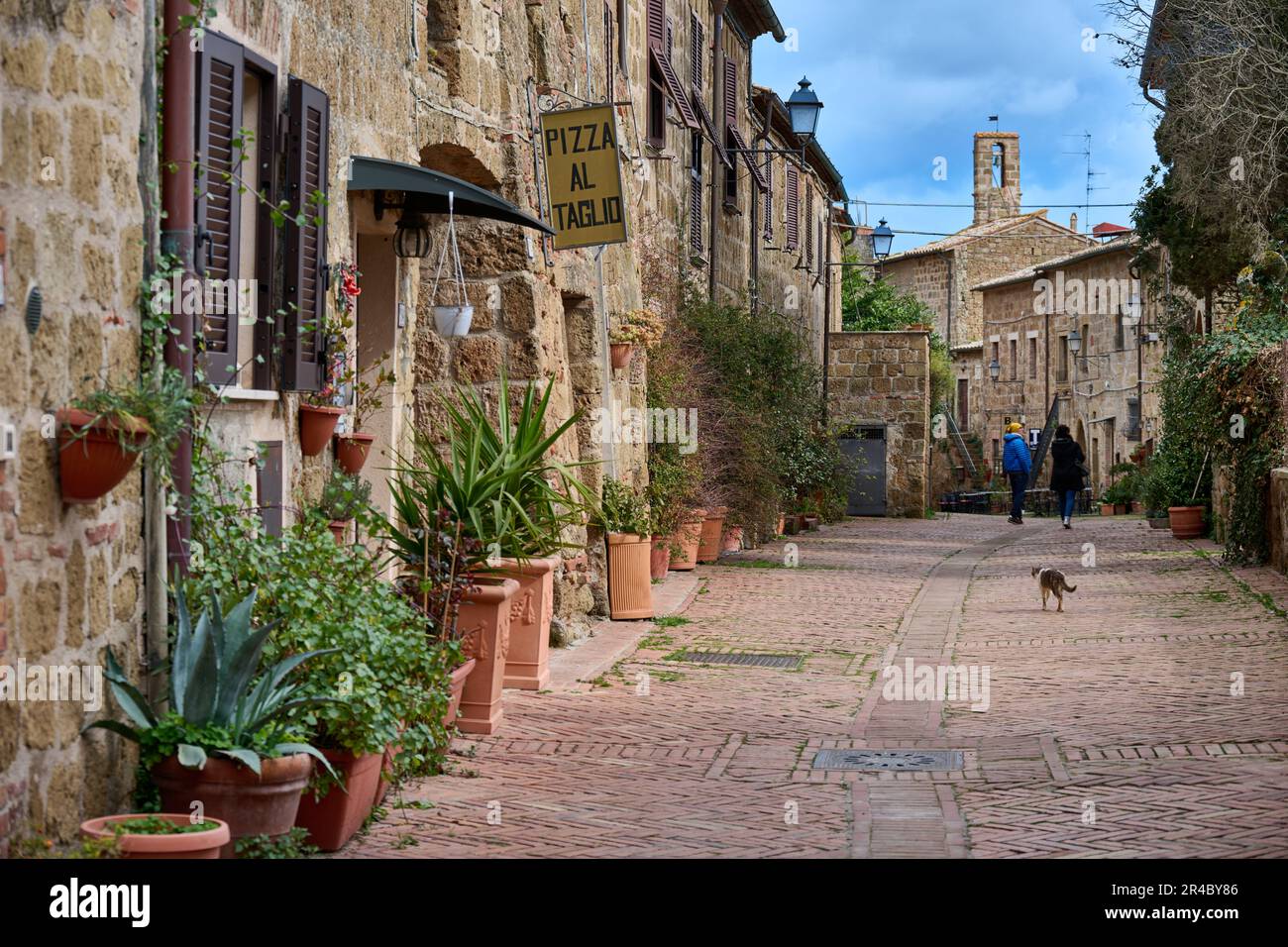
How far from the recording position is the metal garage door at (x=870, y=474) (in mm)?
31750

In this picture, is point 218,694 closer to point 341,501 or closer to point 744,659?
point 341,501

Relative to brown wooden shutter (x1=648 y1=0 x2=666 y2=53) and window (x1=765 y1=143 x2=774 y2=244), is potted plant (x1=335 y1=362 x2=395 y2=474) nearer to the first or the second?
brown wooden shutter (x1=648 y1=0 x2=666 y2=53)

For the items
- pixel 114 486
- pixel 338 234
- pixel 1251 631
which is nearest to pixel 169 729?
pixel 114 486

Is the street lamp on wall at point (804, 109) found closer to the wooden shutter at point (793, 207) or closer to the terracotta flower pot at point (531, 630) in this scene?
the wooden shutter at point (793, 207)

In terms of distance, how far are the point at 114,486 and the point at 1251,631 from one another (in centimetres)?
886

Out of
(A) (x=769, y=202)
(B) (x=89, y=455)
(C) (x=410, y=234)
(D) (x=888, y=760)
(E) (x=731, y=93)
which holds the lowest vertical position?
(D) (x=888, y=760)

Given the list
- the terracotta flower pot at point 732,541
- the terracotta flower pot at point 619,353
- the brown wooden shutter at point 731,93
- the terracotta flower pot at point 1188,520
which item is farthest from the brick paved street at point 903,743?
the brown wooden shutter at point 731,93

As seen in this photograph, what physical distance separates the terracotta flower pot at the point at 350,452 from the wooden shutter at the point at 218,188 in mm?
1551

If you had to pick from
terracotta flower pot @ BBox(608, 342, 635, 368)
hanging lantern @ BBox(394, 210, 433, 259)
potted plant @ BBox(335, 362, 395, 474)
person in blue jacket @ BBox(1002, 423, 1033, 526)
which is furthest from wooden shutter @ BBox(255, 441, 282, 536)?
person in blue jacket @ BBox(1002, 423, 1033, 526)

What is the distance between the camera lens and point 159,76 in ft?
19.0

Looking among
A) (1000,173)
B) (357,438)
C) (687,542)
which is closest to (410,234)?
(357,438)

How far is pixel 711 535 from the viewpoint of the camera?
17.5 meters

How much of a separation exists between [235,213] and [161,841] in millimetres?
2931

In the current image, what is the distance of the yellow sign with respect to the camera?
1152cm
